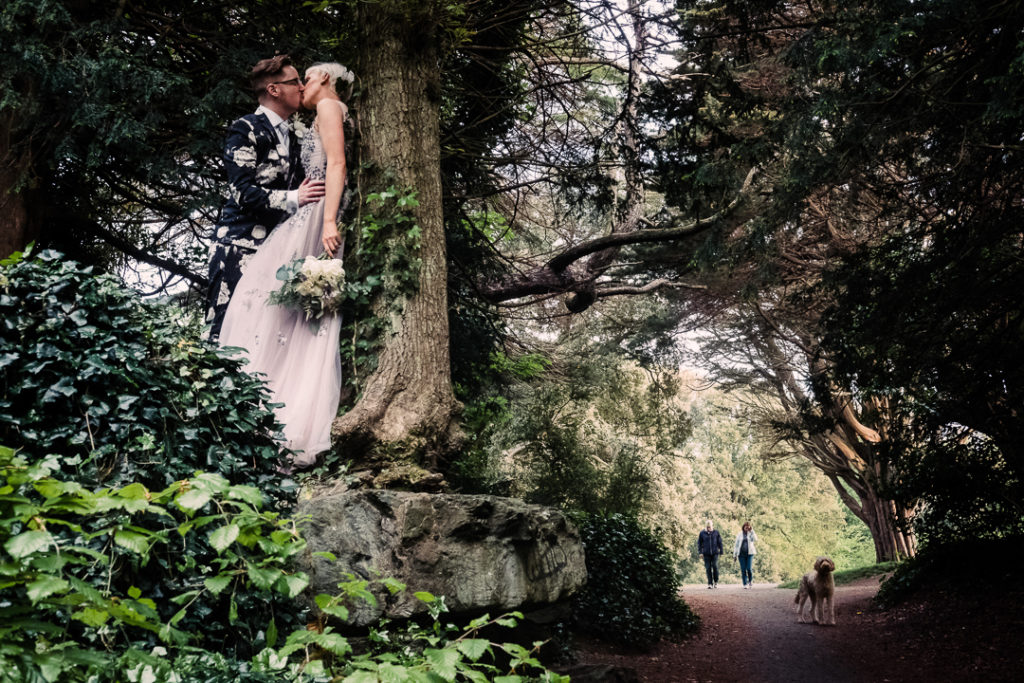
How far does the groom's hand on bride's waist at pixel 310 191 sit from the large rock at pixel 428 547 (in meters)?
2.32

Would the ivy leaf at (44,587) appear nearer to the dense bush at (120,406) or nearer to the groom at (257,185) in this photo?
the dense bush at (120,406)

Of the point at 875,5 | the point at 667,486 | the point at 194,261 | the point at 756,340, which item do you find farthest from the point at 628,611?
the point at 667,486

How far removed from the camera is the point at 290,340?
598 centimetres

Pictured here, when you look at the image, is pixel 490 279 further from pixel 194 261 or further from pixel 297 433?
pixel 297 433

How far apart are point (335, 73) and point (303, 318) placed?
1957mm

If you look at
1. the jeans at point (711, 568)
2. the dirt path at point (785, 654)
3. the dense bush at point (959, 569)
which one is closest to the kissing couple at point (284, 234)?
the dirt path at point (785, 654)

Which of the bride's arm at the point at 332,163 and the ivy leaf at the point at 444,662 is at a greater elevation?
the bride's arm at the point at 332,163

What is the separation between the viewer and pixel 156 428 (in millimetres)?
3982

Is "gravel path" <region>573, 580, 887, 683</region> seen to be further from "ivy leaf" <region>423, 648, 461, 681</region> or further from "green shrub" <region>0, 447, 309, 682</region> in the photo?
"green shrub" <region>0, 447, 309, 682</region>

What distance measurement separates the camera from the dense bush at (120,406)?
3621 mm

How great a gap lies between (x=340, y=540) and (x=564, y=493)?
969cm

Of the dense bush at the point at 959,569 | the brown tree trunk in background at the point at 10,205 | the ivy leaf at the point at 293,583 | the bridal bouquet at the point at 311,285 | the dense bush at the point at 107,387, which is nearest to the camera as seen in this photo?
the ivy leaf at the point at 293,583

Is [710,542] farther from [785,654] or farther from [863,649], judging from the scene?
[785,654]

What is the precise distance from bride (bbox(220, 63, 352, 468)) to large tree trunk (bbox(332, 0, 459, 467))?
0.25 metres
